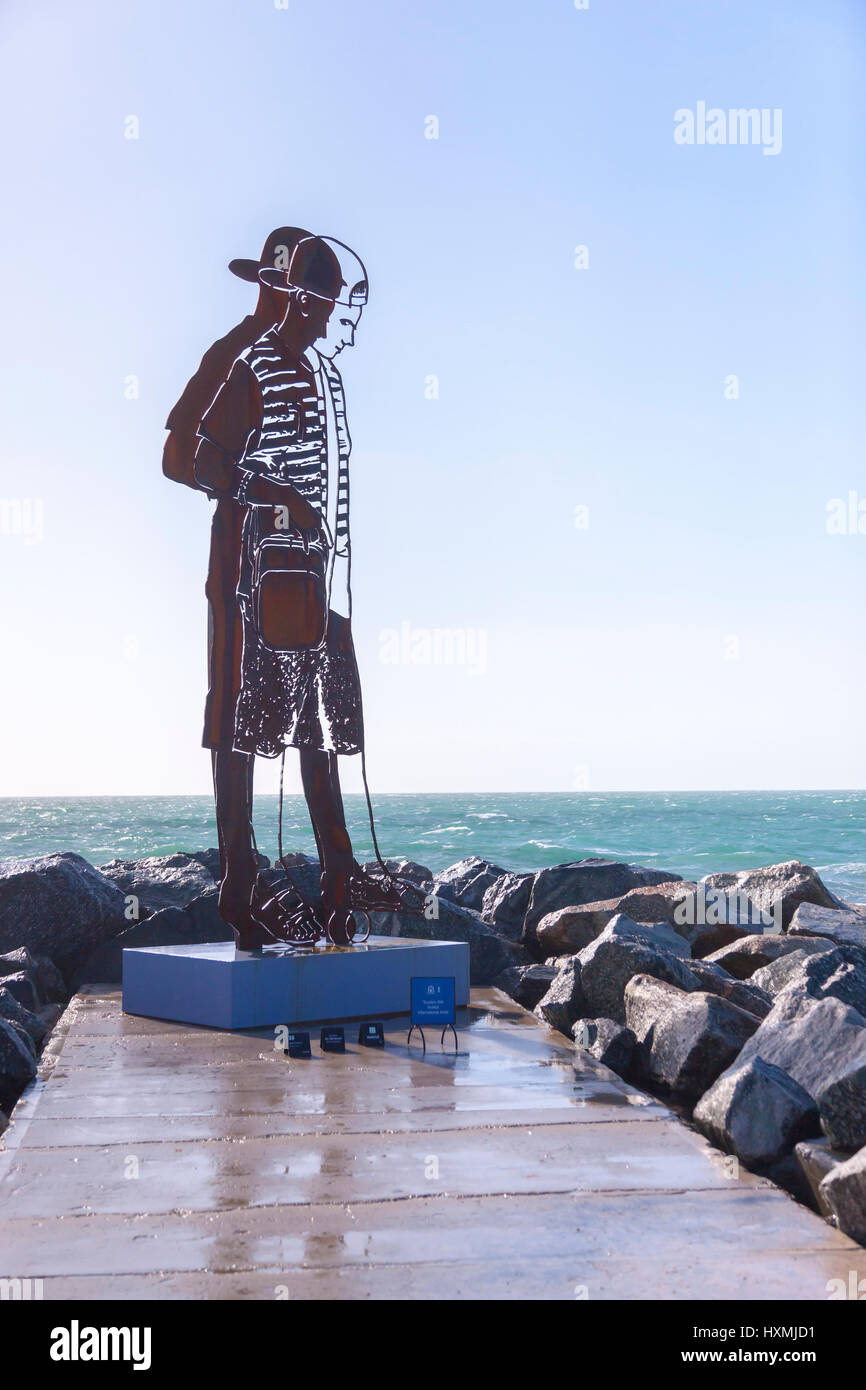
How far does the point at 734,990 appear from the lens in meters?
8.03

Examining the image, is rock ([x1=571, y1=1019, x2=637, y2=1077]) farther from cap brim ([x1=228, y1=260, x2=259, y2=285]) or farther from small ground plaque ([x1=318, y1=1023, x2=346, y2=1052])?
cap brim ([x1=228, y1=260, x2=259, y2=285])

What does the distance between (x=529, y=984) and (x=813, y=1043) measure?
12.2ft

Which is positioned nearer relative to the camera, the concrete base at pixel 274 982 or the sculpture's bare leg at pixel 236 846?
the concrete base at pixel 274 982

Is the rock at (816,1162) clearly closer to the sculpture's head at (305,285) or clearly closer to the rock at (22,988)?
the rock at (22,988)

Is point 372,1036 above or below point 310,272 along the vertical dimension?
below

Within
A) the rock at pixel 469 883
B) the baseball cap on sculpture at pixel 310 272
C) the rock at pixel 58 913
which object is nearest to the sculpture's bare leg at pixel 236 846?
the rock at pixel 58 913

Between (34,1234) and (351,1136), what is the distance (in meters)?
1.43

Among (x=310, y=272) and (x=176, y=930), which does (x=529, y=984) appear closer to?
(x=176, y=930)

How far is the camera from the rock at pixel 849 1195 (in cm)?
387

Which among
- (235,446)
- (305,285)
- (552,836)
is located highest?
(305,285)

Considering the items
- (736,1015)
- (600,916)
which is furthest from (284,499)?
(600,916)

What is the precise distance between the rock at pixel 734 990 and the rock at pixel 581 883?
3756 millimetres
